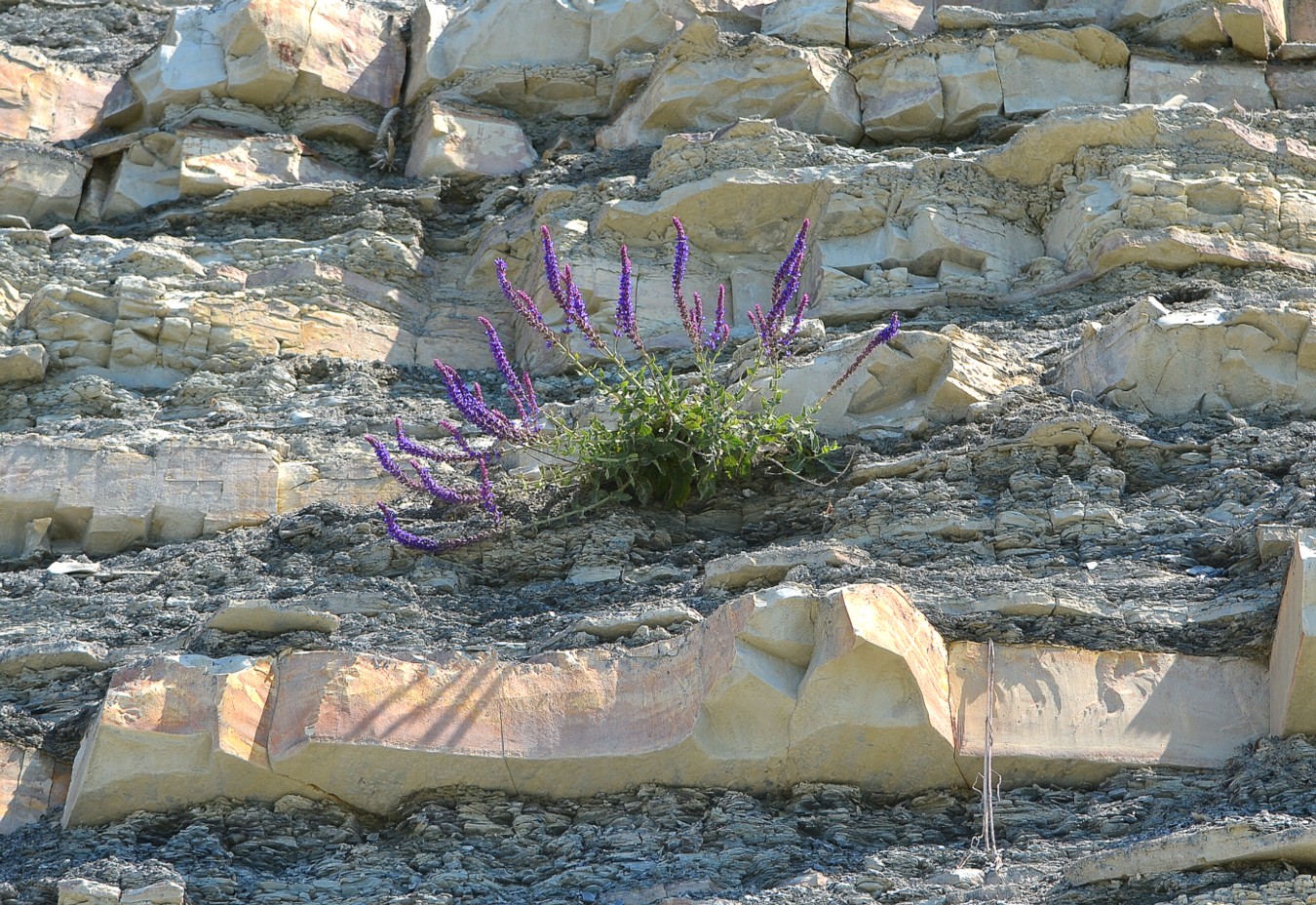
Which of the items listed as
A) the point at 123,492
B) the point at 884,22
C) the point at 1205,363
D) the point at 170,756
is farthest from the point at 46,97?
the point at 1205,363

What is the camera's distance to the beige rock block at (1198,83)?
1119 centimetres

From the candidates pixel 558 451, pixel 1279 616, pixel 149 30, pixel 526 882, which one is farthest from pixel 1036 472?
pixel 149 30

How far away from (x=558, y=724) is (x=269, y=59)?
7.60 m

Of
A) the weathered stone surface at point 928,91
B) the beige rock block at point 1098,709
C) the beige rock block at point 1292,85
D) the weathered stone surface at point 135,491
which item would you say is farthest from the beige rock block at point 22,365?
the beige rock block at point 1292,85

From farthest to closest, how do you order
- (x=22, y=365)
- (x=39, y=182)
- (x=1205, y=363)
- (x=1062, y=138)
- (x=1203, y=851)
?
(x=39, y=182), (x=1062, y=138), (x=22, y=365), (x=1205, y=363), (x=1203, y=851)

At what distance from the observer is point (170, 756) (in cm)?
553

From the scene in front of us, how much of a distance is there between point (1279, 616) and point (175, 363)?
6148 millimetres

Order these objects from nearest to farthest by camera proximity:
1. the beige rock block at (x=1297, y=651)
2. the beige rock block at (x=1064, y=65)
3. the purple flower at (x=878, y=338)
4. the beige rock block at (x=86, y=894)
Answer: the beige rock block at (x=86, y=894) < the beige rock block at (x=1297, y=651) < the purple flower at (x=878, y=338) < the beige rock block at (x=1064, y=65)

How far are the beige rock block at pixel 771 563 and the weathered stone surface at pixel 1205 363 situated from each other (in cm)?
179

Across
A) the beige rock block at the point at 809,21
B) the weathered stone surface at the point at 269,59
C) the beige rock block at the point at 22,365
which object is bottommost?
the beige rock block at the point at 22,365

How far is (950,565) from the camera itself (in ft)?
20.7

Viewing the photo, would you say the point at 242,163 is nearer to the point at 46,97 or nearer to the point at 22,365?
the point at 46,97

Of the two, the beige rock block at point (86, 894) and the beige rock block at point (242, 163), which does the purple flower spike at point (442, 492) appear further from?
the beige rock block at point (242, 163)

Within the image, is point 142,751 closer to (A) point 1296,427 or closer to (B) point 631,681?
(B) point 631,681
